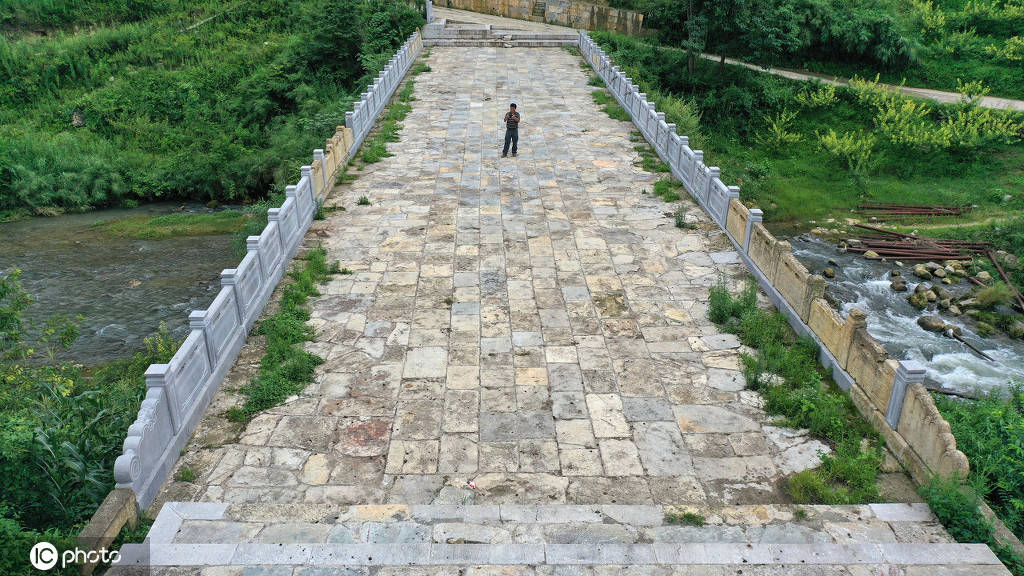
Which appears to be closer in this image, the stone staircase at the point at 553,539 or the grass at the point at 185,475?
the stone staircase at the point at 553,539

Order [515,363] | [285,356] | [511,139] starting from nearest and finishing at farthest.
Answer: [285,356], [515,363], [511,139]

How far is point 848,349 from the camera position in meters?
8.00

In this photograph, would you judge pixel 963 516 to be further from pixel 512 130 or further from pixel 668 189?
pixel 512 130

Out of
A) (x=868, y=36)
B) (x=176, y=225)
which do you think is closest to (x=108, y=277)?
(x=176, y=225)

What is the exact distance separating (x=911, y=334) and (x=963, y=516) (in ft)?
30.4

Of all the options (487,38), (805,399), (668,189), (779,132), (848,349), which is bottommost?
(805,399)

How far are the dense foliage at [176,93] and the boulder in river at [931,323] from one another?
565 inches

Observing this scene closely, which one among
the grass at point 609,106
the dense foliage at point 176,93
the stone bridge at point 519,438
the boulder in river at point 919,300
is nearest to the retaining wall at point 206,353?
the stone bridge at point 519,438

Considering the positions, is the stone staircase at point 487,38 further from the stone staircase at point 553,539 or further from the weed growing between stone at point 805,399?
the stone staircase at point 553,539

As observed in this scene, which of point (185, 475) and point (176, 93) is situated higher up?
point (176, 93)

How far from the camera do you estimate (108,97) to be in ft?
89.2

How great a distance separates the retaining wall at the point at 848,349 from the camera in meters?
6.63

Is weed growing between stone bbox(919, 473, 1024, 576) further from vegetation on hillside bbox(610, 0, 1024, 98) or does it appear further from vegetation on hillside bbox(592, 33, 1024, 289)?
vegetation on hillside bbox(610, 0, 1024, 98)

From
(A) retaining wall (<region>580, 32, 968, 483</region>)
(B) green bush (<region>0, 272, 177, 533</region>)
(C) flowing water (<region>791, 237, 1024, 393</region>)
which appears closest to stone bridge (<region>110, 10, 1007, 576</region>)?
(A) retaining wall (<region>580, 32, 968, 483</region>)
